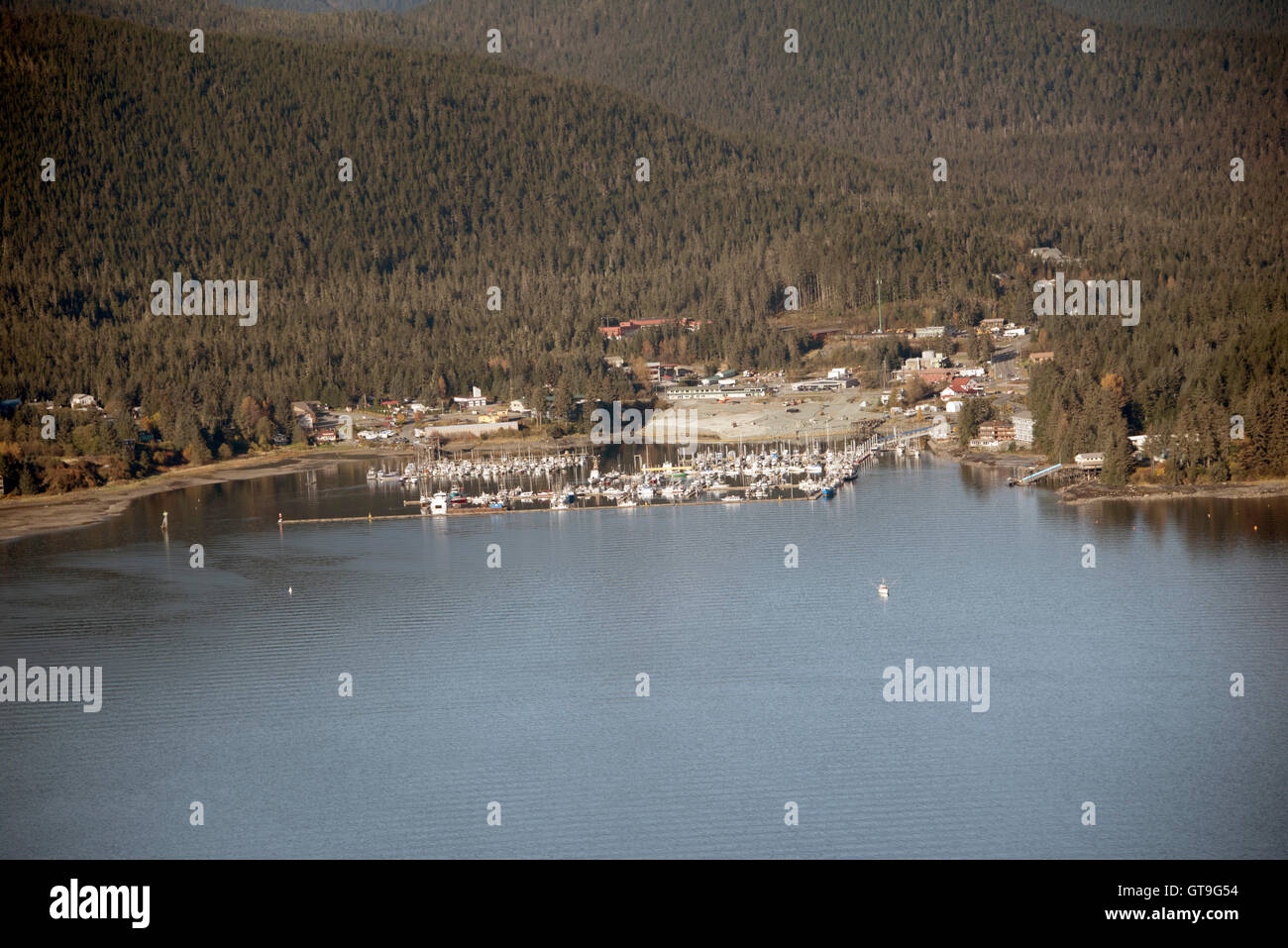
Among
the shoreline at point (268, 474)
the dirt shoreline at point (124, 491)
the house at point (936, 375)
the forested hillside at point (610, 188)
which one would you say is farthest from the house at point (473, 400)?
the house at point (936, 375)

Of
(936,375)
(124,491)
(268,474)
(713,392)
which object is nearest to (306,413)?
(268,474)

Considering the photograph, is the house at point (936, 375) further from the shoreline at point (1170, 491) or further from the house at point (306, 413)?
the house at point (306, 413)

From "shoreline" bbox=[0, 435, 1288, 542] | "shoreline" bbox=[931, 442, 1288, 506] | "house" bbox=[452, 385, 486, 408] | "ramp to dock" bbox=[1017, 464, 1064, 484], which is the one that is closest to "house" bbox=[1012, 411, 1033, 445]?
"shoreline" bbox=[0, 435, 1288, 542]

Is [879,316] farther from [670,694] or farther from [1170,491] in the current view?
[670,694]

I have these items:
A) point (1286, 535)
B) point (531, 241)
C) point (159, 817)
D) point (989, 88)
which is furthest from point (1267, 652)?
point (989, 88)

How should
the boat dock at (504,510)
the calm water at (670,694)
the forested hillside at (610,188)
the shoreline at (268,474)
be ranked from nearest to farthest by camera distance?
the calm water at (670,694)
the shoreline at (268,474)
the boat dock at (504,510)
the forested hillside at (610,188)

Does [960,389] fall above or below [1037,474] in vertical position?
above
